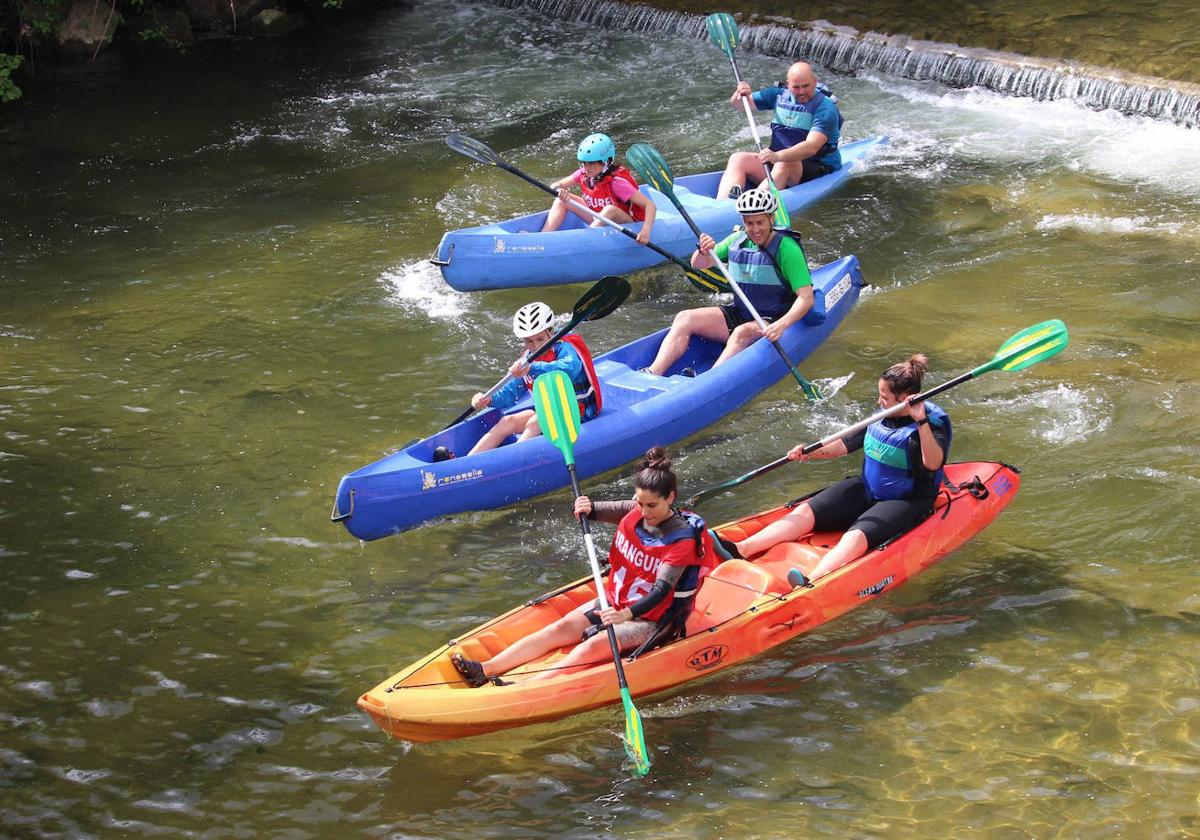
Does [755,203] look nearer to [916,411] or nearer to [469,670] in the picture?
[916,411]

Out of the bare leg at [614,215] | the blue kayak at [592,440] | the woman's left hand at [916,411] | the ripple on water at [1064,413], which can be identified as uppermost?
the woman's left hand at [916,411]

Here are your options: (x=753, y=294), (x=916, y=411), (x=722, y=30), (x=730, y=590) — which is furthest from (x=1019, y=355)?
(x=722, y=30)

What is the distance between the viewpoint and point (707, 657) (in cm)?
569

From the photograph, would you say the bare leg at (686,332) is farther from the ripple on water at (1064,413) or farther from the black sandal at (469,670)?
the black sandal at (469,670)

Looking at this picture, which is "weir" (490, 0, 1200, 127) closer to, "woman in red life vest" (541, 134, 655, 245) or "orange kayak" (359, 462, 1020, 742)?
"woman in red life vest" (541, 134, 655, 245)

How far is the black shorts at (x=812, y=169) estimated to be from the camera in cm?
1077

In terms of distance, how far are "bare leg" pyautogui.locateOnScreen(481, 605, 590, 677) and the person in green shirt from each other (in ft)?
9.01

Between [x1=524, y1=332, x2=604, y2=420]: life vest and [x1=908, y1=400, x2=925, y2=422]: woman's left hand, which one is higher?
[x1=908, y1=400, x2=925, y2=422]: woman's left hand

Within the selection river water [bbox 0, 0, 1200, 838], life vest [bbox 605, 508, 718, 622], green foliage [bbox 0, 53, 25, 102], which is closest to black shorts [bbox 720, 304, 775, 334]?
river water [bbox 0, 0, 1200, 838]

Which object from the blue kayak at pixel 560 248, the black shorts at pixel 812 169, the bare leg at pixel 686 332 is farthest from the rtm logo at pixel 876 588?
the black shorts at pixel 812 169

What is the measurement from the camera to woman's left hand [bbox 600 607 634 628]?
5.39 meters

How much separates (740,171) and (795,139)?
0.55m

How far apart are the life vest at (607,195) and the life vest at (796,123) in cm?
174

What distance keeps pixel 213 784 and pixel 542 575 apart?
2018mm
